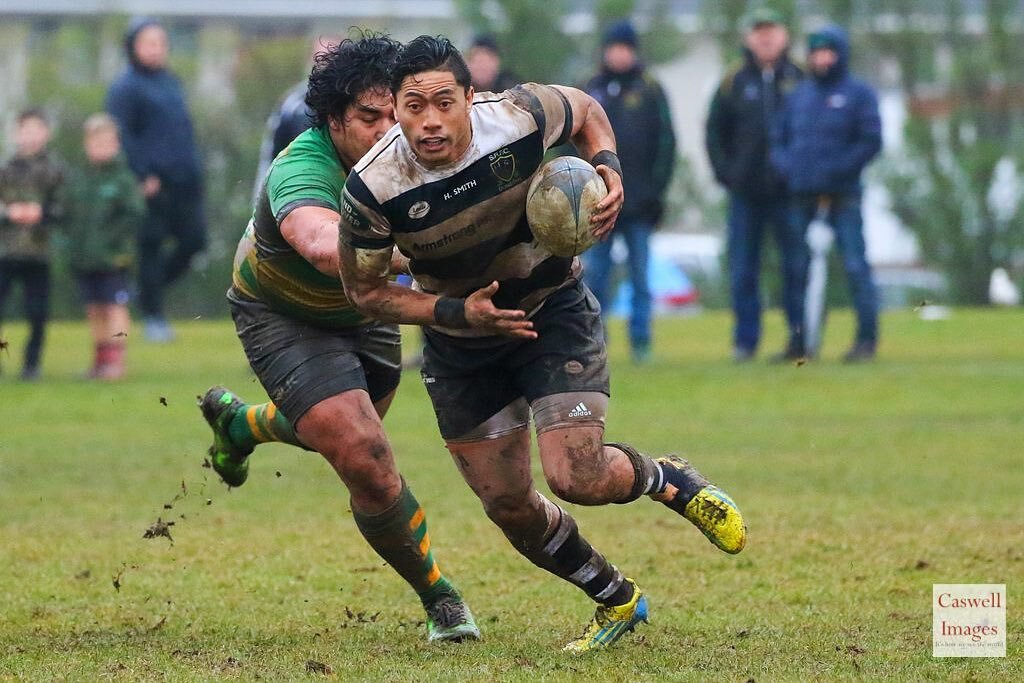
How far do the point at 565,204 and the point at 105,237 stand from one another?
9988 mm

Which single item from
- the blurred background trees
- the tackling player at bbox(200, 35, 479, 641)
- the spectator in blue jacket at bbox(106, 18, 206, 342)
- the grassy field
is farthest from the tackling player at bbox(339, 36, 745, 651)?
the blurred background trees

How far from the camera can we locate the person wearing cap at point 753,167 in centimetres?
1539

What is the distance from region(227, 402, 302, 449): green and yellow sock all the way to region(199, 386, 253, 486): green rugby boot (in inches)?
1.0

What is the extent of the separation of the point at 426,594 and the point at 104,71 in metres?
31.2

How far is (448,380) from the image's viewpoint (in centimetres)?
631

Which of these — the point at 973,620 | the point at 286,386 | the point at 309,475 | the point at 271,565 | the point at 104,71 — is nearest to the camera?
the point at 973,620

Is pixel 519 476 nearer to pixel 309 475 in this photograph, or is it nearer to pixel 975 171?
pixel 309 475

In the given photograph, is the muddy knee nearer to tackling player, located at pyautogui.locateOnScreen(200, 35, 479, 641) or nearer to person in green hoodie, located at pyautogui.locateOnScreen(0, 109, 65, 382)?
tackling player, located at pyautogui.locateOnScreen(200, 35, 479, 641)

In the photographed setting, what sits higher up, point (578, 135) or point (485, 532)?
point (578, 135)

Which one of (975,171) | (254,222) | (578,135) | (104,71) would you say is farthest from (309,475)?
(104,71)

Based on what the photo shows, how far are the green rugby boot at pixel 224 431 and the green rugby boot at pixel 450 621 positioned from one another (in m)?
1.68

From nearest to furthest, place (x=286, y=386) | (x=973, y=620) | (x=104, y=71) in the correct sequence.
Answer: (x=973, y=620) < (x=286, y=386) < (x=104, y=71)

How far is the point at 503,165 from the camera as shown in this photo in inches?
232

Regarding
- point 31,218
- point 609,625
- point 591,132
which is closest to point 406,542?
point 609,625
